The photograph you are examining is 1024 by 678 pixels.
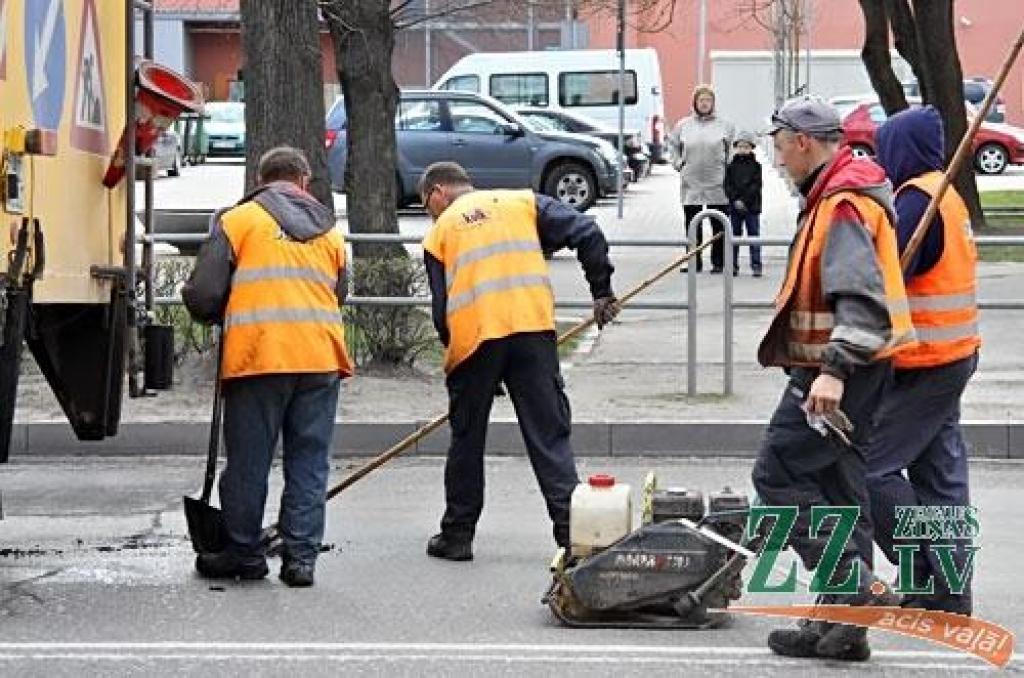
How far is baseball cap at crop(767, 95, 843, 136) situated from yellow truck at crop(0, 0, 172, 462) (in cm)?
259

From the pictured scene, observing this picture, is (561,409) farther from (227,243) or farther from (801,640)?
(801,640)

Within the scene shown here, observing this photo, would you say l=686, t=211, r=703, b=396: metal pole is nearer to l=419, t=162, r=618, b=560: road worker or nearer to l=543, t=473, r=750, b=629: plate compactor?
l=419, t=162, r=618, b=560: road worker

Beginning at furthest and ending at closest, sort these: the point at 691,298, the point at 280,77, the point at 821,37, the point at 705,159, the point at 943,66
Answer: the point at 821,37 < the point at 943,66 < the point at 705,159 < the point at 280,77 < the point at 691,298

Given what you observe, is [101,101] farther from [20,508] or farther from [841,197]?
[841,197]

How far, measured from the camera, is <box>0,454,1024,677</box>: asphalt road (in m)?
7.05

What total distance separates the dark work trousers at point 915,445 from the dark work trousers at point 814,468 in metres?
0.34

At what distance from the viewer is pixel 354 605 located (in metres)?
8.02

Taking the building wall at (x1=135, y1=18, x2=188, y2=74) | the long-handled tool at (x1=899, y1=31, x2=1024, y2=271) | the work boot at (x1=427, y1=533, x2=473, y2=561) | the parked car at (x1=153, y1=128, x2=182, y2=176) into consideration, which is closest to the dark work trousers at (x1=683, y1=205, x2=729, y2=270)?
the work boot at (x1=427, y1=533, x2=473, y2=561)

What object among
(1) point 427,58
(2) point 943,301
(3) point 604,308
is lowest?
(3) point 604,308

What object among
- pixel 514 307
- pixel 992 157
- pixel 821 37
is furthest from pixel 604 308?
pixel 821 37

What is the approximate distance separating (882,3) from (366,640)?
2006 centimetres

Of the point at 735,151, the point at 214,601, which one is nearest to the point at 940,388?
the point at 214,601

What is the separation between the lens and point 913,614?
7469mm

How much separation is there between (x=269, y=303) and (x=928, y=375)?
2524 millimetres
